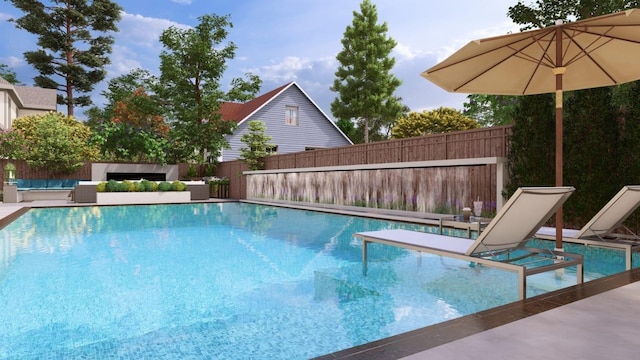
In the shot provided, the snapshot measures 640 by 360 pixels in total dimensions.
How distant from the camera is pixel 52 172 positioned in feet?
73.2

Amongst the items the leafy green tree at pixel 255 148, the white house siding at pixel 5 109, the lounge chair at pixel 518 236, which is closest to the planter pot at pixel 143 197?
the leafy green tree at pixel 255 148

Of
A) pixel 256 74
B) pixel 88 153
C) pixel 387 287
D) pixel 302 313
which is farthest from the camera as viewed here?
pixel 256 74

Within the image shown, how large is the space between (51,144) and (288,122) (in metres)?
13.5

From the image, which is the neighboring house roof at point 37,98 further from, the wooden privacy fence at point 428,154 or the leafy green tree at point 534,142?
the leafy green tree at point 534,142

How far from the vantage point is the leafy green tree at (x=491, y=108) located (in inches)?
655

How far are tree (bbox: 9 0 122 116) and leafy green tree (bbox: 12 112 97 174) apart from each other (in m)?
13.4

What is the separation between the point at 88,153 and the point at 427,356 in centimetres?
2705

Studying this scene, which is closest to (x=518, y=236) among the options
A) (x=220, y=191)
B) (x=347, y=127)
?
(x=220, y=191)

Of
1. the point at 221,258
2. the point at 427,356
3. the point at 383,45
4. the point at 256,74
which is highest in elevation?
the point at 383,45

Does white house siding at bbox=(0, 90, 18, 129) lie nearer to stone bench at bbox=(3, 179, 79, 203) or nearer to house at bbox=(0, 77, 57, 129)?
house at bbox=(0, 77, 57, 129)

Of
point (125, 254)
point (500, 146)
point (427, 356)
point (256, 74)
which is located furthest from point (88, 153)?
point (427, 356)

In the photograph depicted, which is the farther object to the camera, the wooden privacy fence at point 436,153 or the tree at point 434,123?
the tree at point 434,123

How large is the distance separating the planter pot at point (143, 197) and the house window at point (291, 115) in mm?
9186

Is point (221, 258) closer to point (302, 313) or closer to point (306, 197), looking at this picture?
point (302, 313)
